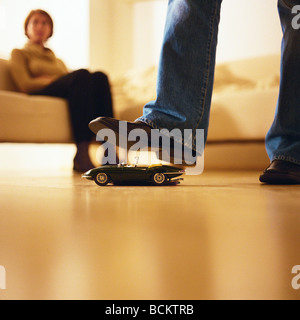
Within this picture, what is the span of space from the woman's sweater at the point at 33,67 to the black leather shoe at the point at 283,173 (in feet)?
5.08

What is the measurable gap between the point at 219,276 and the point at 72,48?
172 inches

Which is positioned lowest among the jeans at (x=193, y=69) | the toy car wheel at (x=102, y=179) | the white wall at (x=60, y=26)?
the toy car wheel at (x=102, y=179)

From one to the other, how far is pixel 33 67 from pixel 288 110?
68.6 inches

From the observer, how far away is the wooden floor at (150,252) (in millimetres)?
259

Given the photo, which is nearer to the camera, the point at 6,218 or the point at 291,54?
the point at 6,218

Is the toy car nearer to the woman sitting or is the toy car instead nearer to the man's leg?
the man's leg

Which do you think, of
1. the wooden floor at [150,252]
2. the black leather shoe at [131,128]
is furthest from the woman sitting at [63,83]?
the wooden floor at [150,252]

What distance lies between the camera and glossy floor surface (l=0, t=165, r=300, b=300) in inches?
10.2

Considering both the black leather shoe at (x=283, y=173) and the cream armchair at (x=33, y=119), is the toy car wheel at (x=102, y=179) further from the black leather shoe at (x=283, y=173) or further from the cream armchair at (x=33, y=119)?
the cream armchair at (x=33, y=119)

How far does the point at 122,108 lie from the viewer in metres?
2.30

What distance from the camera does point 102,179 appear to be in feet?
3.73

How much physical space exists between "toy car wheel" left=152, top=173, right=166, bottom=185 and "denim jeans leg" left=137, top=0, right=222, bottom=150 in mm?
152
